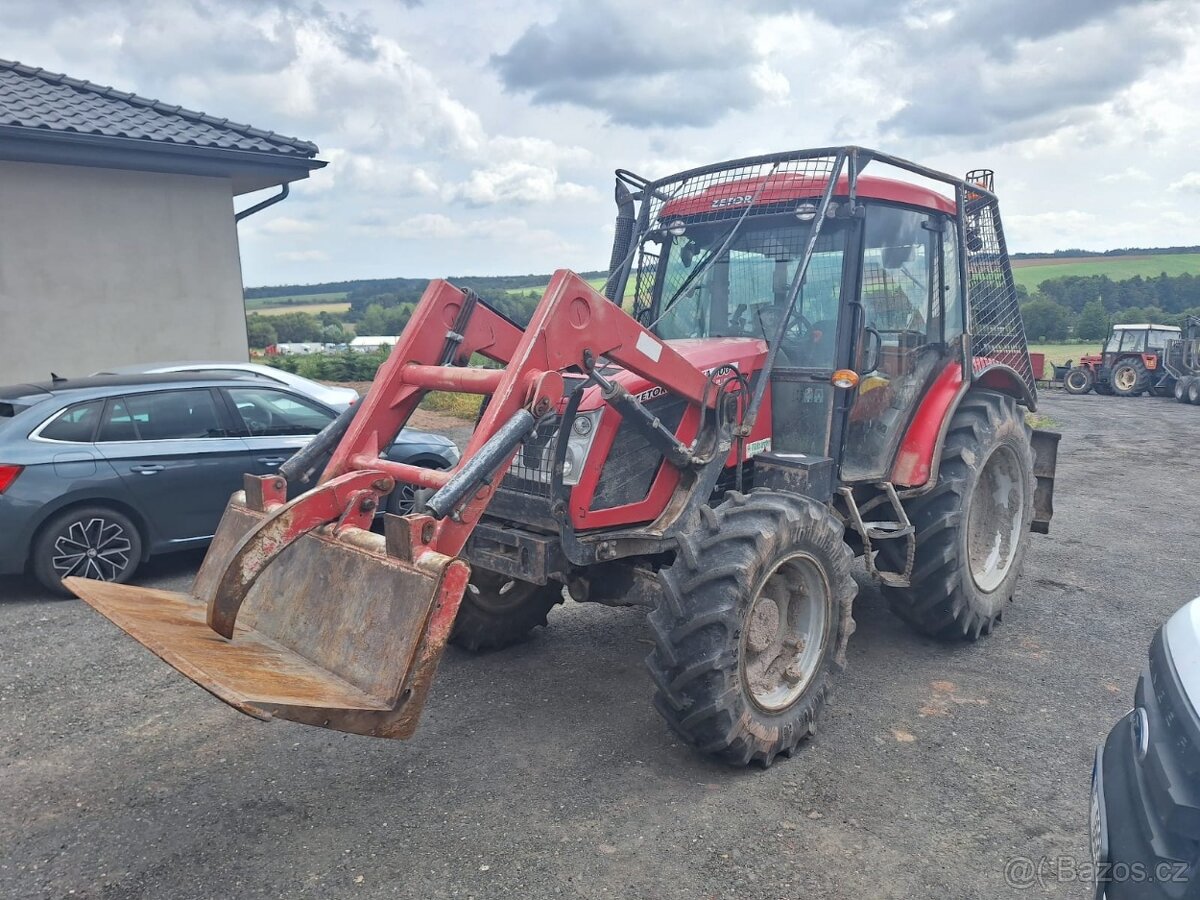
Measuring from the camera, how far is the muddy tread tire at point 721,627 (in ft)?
11.3

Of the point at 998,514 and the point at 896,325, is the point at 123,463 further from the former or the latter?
the point at 998,514

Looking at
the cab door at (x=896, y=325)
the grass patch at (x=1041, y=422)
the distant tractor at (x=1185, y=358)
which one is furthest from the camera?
the distant tractor at (x=1185, y=358)

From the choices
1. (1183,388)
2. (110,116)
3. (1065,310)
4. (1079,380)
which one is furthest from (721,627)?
(1065,310)

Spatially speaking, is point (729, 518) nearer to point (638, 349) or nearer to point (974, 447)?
point (638, 349)

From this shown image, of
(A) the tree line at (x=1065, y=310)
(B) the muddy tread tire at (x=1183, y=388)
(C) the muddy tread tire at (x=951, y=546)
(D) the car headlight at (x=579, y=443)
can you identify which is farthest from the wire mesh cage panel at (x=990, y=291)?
(B) the muddy tread tire at (x=1183, y=388)

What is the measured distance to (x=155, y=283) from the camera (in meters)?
10.3

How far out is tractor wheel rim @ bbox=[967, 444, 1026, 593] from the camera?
5.64 m

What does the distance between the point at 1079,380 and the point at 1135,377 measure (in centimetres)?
150

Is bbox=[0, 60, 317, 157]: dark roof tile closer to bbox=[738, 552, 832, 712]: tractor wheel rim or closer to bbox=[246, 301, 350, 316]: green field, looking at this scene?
bbox=[738, 552, 832, 712]: tractor wheel rim

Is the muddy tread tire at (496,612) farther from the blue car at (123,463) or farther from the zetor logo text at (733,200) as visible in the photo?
the zetor logo text at (733,200)

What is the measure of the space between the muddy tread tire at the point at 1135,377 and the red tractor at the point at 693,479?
70.4 ft

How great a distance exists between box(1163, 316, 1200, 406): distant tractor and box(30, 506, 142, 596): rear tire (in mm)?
23924

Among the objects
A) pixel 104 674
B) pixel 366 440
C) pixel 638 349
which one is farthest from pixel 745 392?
pixel 104 674

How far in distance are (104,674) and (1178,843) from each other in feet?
15.9
